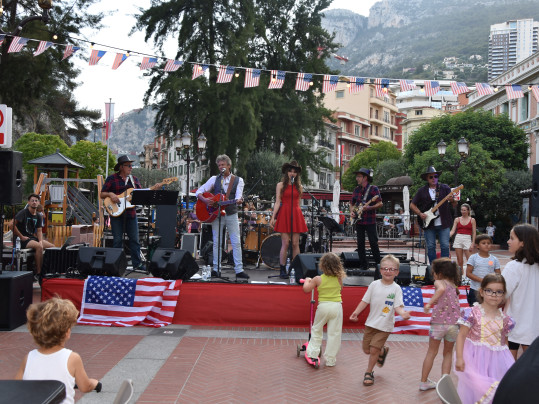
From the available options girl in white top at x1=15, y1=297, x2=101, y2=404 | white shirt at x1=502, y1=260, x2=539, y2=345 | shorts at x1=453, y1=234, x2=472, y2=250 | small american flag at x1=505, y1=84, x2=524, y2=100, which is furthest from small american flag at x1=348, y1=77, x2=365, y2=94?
girl in white top at x1=15, y1=297, x2=101, y2=404

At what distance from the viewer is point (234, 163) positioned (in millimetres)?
27125

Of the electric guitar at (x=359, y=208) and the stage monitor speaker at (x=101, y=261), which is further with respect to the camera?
the electric guitar at (x=359, y=208)

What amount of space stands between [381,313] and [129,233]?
5475mm

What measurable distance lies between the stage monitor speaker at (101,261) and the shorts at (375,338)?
12.8ft

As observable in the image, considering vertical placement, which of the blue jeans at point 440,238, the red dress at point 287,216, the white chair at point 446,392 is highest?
the red dress at point 287,216

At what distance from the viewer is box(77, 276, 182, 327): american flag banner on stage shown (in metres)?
7.21

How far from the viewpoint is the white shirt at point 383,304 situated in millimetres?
5016

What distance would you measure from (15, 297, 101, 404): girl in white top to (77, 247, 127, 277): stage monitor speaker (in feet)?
15.0

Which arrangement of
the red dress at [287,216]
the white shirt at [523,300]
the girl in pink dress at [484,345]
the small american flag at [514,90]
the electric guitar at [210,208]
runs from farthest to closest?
the small american flag at [514,90]
the red dress at [287,216]
the electric guitar at [210,208]
the white shirt at [523,300]
the girl in pink dress at [484,345]

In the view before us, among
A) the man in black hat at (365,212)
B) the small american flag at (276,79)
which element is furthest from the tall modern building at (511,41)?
the man in black hat at (365,212)

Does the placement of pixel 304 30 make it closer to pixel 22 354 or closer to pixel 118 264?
pixel 118 264

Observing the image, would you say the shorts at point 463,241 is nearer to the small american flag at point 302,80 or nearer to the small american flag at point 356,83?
the small american flag at point 356,83

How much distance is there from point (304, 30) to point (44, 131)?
27497mm

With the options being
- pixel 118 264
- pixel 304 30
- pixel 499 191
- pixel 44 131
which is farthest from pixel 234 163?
pixel 44 131
